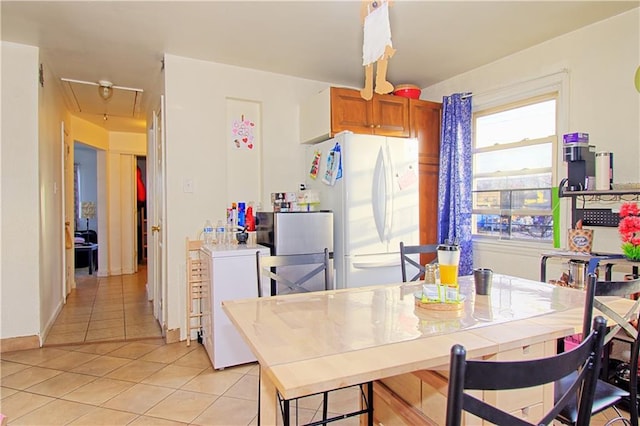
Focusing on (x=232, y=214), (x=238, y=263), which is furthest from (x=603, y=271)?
(x=232, y=214)

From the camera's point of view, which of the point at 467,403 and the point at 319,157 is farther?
the point at 319,157

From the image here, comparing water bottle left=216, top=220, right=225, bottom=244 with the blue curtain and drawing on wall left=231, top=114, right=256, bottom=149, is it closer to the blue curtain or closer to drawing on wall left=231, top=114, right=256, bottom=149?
drawing on wall left=231, top=114, right=256, bottom=149

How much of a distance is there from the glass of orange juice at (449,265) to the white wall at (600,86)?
1.71 metres

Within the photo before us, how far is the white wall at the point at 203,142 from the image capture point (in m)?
3.19

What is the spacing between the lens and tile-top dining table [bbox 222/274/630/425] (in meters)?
0.91

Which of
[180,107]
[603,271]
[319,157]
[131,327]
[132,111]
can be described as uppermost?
[132,111]

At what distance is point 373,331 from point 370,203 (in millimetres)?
2076

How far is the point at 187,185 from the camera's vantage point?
127 inches

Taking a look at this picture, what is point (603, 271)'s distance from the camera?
8.48 feet

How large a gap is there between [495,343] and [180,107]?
3019mm

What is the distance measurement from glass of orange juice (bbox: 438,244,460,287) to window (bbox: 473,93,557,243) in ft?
6.58

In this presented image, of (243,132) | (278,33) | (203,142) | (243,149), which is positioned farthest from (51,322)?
(278,33)

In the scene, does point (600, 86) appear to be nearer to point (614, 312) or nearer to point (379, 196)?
point (379, 196)

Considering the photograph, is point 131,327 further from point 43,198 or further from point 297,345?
point 297,345
